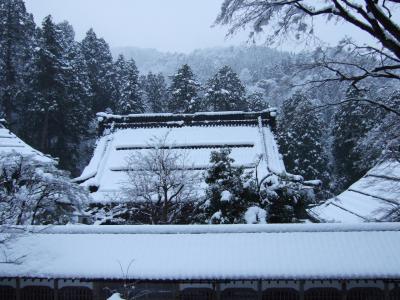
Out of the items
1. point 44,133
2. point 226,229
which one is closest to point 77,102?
point 44,133

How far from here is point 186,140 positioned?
70.1 feet

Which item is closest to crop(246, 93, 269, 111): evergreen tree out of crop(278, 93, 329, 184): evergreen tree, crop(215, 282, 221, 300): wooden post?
crop(278, 93, 329, 184): evergreen tree

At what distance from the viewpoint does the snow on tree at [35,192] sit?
40.4ft

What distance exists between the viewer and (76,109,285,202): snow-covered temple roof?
19234 mm

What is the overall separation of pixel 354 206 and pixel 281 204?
3113mm

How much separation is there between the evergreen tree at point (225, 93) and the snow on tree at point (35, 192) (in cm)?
2505

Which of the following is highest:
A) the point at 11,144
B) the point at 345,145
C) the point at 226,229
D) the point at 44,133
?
the point at 44,133

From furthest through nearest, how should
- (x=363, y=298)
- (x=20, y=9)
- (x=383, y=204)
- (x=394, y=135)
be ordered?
(x=20, y=9)
(x=383, y=204)
(x=363, y=298)
(x=394, y=135)

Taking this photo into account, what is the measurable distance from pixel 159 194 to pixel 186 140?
20.0 feet

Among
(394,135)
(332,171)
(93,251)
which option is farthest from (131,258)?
(332,171)

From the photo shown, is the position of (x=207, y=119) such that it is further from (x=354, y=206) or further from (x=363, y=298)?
(x=363, y=298)

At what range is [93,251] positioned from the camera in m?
10.9

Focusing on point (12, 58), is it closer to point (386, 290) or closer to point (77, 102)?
point (77, 102)

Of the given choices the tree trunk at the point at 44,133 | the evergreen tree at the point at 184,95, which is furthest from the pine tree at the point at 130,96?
the tree trunk at the point at 44,133
